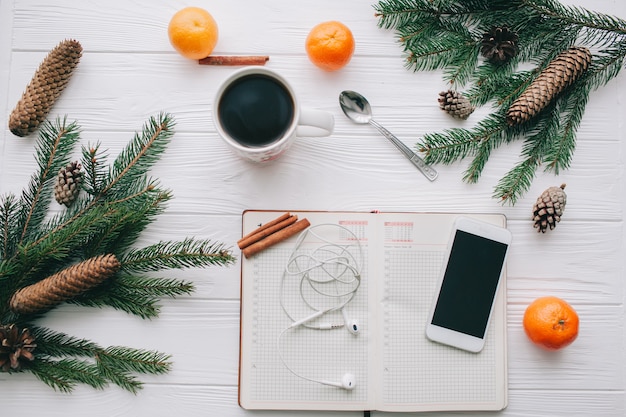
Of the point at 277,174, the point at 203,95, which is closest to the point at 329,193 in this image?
the point at 277,174

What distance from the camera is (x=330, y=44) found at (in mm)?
831

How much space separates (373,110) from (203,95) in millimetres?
304

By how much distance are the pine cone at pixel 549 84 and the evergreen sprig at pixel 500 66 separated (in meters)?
0.03

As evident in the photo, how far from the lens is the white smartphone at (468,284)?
85 cm

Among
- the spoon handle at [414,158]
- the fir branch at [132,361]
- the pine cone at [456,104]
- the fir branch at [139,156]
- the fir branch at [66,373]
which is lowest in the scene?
the fir branch at [66,373]

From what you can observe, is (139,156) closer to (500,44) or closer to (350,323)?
(350,323)

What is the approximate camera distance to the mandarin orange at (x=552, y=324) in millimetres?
812

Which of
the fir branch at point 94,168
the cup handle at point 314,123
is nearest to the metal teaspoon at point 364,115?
the cup handle at point 314,123

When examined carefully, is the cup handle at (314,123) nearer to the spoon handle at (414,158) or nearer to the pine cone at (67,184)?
the spoon handle at (414,158)

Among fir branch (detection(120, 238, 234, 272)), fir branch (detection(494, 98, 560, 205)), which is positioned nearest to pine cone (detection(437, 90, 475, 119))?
fir branch (detection(494, 98, 560, 205))

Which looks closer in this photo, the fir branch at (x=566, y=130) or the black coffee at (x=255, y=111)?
the black coffee at (x=255, y=111)

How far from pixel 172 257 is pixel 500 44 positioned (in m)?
0.67

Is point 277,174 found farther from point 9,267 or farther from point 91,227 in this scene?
point 9,267

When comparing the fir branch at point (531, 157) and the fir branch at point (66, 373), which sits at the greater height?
the fir branch at point (531, 157)
